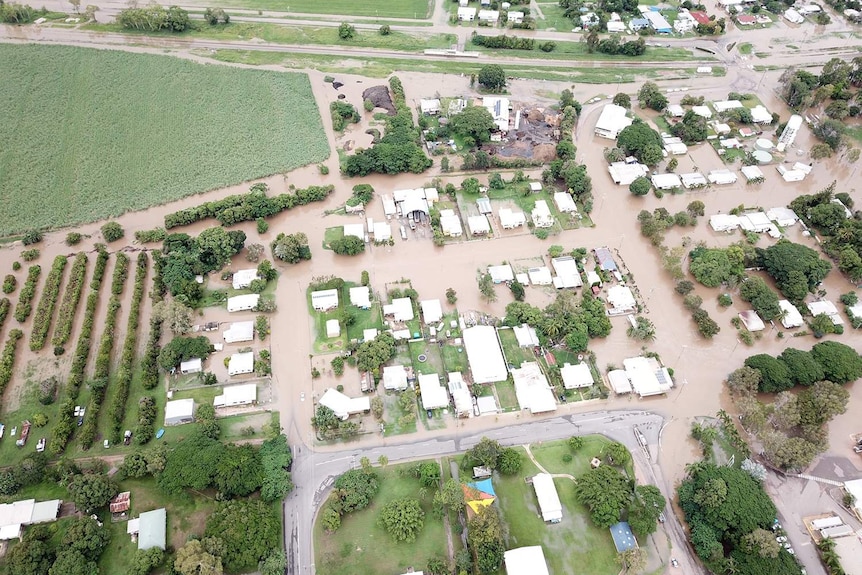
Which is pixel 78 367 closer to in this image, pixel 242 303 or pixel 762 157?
pixel 242 303

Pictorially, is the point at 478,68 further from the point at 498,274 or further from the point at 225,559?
the point at 225,559

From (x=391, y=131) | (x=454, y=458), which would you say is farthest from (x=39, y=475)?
(x=391, y=131)

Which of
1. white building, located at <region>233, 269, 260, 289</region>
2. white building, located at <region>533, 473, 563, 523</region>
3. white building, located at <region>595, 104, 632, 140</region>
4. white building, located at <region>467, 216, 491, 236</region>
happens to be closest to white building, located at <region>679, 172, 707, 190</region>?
white building, located at <region>595, 104, 632, 140</region>

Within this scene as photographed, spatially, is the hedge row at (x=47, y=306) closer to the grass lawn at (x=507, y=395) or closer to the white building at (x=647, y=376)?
the grass lawn at (x=507, y=395)

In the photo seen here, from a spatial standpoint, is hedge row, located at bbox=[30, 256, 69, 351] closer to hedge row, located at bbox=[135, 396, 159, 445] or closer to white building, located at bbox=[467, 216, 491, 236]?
hedge row, located at bbox=[135, 396, 159, 445]

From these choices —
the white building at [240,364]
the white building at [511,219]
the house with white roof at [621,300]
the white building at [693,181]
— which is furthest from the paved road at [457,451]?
the white building at [693,181]
